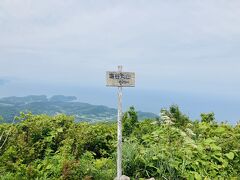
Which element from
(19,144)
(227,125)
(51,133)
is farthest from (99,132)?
(227,125)

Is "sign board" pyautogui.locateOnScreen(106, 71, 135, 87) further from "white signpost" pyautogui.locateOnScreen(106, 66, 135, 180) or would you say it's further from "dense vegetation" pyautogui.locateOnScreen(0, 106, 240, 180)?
"dense vegetation" pyautogui.locateOnScreen(0, 106, 240, 180)

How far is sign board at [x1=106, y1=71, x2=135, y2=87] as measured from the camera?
9.41 meters

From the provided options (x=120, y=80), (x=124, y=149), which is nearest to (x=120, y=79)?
(x=120, y=80)

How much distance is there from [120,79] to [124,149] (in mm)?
1586

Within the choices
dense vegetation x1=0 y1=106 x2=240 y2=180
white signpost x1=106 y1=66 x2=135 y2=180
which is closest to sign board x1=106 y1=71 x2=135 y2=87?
white signpost x1=106 y1=66 x2=135 y2=180

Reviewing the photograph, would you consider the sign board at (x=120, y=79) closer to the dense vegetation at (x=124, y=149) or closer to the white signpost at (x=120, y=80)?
the white signpost at (x=120, y=80)

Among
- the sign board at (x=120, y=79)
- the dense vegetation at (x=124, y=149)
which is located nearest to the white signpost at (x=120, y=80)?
the sign board at (x=120, y=79)

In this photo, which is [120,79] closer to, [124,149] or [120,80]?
[120,80]

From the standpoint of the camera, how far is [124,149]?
9.77m

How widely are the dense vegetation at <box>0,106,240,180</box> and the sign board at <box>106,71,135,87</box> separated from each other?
145 centimetres

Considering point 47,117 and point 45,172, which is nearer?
point 45,172

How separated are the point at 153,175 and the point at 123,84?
2075 millimetres

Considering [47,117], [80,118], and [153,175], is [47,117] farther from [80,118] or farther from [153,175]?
[153,175]

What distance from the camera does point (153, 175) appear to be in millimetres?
9523
